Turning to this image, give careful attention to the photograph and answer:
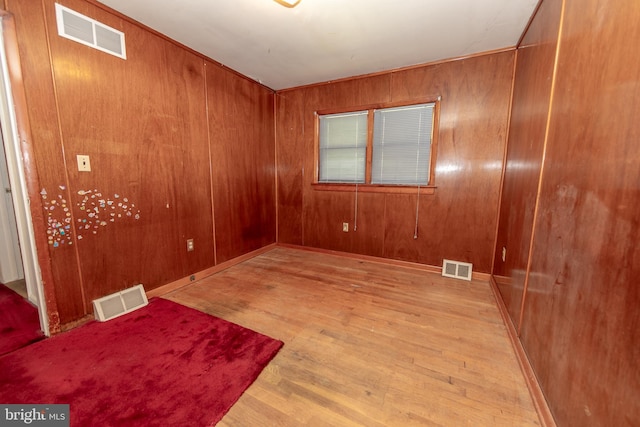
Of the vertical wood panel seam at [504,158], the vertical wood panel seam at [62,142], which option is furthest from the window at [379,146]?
the vertical wood panel seam at [62,142]

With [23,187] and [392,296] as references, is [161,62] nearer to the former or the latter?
[23,187]

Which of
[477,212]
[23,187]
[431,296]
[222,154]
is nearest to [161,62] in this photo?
[222,154]

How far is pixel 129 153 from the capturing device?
2160 mm

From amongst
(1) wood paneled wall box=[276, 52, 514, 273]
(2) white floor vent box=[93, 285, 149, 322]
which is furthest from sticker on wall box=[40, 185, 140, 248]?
(1) wood paneled wall box=[276, 52, 514, 273]

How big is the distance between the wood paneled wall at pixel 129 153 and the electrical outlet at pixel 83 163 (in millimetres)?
29

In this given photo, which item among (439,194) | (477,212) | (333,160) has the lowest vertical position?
(477,212)

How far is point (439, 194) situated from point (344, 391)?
2406 millimetres

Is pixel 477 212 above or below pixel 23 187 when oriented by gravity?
below

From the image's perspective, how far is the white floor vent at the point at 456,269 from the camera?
2877mm

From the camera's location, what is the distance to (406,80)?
3.00m

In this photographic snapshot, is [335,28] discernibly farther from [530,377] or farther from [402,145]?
[530,377]

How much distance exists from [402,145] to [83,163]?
10.2 feet

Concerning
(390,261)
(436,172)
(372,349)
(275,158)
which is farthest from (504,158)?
(275,158)

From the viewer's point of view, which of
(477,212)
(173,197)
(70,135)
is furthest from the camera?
(477,212)
